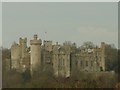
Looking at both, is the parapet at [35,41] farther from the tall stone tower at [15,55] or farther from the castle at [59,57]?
the tall stone tower at [15,55]

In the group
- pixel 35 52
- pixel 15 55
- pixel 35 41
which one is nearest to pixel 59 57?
pixel 35 52

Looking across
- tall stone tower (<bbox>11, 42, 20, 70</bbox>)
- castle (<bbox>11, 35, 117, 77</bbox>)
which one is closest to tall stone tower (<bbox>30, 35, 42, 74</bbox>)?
castle (<bbox>11, 35, 117, 77</bbox>)

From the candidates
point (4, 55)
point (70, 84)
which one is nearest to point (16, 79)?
point (70, 84)

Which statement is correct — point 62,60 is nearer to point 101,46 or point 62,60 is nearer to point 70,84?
point 101,46

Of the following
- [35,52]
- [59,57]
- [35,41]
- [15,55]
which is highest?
[35,41]

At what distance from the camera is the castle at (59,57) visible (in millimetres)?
15914

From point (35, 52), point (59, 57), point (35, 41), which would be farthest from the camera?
point (59, 57)

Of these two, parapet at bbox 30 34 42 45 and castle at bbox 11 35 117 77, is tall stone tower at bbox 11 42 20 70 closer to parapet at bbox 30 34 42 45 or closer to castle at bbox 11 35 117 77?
castle at bbox 11 35 117 77

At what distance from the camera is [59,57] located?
1722 cm

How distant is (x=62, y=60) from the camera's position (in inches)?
680

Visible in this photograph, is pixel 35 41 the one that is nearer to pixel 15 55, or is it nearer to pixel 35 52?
pixel 35 52

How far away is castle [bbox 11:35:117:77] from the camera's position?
15914mm

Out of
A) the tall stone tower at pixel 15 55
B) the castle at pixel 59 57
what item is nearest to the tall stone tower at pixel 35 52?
the castle at pixel 59 57

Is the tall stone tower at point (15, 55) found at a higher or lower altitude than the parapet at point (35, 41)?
lower
